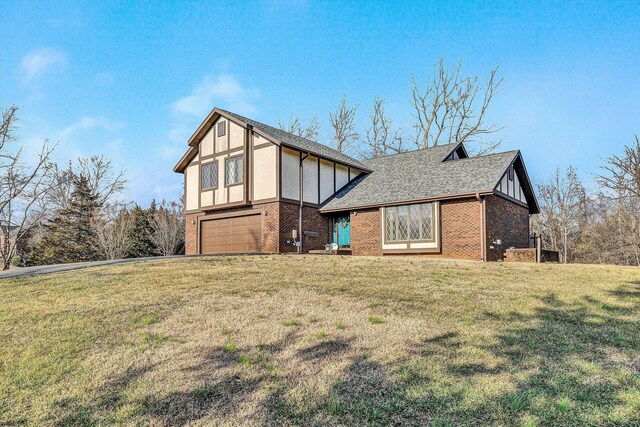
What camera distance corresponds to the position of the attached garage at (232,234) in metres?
18.3

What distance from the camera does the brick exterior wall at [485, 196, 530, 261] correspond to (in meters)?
15.4

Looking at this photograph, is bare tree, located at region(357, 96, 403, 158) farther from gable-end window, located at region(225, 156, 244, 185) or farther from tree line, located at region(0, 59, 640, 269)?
gable-end window, located at region(225, 156, 244, 185)

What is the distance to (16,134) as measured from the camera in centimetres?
2152

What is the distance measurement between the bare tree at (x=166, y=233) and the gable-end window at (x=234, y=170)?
904cm

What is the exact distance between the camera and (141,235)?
1097 inches

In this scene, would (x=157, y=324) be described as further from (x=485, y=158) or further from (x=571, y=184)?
(x=571, y=184)

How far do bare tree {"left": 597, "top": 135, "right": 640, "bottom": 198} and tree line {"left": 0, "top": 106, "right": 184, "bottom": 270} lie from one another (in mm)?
25023

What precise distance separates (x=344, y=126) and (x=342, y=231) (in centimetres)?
1848

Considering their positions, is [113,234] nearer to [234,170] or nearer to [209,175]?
[209,175]

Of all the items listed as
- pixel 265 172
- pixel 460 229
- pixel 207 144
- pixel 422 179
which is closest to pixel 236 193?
pixel 265 172

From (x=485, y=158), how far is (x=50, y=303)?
654 inches

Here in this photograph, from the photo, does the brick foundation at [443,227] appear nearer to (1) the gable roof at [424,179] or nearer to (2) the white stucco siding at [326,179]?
(1) the gable roof at [424,179]


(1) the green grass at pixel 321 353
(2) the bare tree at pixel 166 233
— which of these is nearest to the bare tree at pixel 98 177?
(2) the bare tree at pixel 166 233

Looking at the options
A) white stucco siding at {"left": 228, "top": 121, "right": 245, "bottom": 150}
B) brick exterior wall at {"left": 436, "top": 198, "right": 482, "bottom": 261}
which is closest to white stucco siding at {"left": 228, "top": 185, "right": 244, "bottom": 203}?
white stucco siding at {"left": 228, "top": 121, "right": 245, "bottom": 150}
